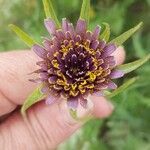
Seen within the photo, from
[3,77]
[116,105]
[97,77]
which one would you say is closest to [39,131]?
[3,77]

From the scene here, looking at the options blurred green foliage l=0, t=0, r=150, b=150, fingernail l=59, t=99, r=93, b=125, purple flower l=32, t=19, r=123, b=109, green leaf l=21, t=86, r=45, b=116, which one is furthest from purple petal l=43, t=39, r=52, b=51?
blurred green foliage l=0, t=0, r=150, b=150

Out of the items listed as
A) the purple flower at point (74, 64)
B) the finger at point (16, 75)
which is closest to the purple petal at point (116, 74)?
the purple flower at point (74, 64)

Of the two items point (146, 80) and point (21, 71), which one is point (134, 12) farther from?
point (21, 71)

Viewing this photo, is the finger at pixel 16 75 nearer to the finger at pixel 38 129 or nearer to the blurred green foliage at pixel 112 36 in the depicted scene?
the finger at pixel 38 129

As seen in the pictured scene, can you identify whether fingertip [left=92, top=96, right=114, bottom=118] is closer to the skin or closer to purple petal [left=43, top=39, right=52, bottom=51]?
the skin

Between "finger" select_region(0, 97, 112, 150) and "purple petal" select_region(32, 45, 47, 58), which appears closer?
"purple petal" select_region(32, 45, 47, 58)
